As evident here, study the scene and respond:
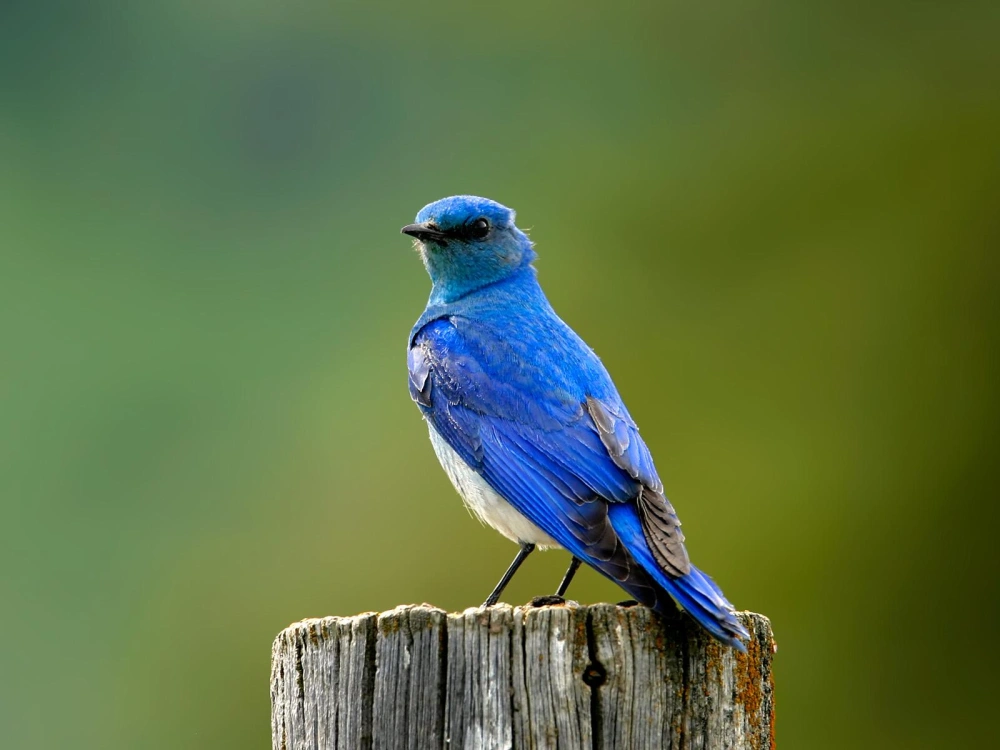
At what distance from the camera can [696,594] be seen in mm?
4719

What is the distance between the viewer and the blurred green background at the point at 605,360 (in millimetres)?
12422

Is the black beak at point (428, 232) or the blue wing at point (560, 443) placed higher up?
the black beak at point (428, 232)

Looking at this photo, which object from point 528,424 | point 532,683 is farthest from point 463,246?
point 532,683

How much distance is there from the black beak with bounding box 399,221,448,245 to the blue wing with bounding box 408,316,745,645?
20.9 inches

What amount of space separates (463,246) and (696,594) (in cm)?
348

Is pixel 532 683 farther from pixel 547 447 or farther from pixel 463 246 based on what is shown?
pixel 463 246

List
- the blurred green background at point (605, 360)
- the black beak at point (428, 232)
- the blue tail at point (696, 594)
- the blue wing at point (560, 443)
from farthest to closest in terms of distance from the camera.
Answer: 1. the blurred green background at point (605, 360)
2. the black beak at point (428, 232)
3. the blue wing at point (560, 443)
4. the blue tail at point (696, 594)

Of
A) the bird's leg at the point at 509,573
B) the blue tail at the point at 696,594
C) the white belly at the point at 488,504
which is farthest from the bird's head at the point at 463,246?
the blue tail at the point at 696,594

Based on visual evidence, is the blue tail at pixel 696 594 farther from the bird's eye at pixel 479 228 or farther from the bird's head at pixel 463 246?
the bird's eye at pixel 479 228
